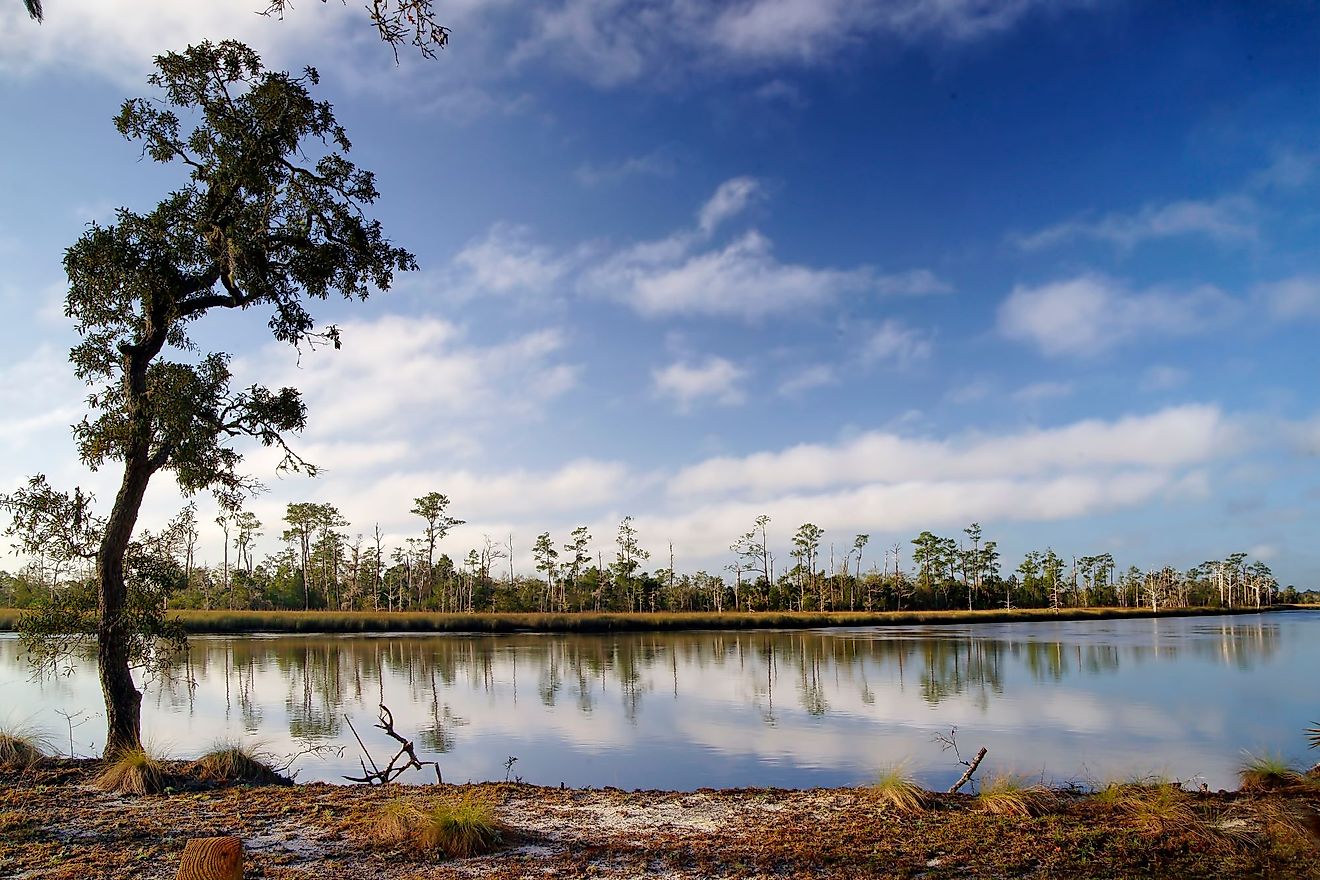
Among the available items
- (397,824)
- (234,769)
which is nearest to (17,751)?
(234,769)

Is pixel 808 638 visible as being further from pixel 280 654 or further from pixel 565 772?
pixel 565 772

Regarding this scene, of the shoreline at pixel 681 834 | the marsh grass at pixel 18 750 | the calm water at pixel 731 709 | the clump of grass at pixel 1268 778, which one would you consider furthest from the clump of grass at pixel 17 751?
the clump of grass at pixel 1268 778

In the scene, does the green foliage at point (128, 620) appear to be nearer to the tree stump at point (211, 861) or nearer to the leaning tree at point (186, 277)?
the leaning tree at point (186, 277)

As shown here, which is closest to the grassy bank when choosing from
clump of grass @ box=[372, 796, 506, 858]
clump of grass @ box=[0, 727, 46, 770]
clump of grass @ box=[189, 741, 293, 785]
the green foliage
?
the green foliage

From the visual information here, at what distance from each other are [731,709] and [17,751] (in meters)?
12.8

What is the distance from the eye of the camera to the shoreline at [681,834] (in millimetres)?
5961

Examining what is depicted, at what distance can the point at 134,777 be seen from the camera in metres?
8.21

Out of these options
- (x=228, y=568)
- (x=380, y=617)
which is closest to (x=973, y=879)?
(x=380, y=617)

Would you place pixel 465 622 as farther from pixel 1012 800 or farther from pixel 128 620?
pixel 1012 800

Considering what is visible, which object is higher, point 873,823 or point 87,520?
point 87,520

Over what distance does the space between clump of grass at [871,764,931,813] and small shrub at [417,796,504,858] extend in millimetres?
3675

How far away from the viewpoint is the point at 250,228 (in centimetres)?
1063

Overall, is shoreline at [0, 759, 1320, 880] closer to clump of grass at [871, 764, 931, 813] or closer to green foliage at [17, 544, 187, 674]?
clump of grass at [871, 764, 931, 813]

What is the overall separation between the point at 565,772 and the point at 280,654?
23.9 m
